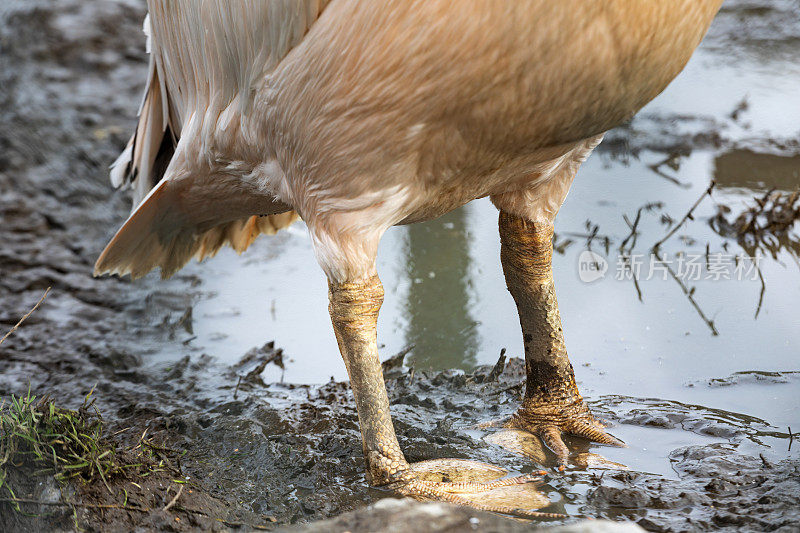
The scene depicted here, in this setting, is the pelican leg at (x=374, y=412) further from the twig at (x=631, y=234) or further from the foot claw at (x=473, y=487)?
the twig at (x=631, y=234)

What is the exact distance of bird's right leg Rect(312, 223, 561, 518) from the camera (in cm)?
269

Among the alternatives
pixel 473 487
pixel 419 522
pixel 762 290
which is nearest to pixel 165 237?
pixel 473 487

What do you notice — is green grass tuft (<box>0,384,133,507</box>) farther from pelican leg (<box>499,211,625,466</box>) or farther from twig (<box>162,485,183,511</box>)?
pelican leg (<box>499,211,625,466</box>)

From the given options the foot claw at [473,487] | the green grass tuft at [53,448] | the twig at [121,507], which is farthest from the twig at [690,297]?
the green grass tuft at [53,448]

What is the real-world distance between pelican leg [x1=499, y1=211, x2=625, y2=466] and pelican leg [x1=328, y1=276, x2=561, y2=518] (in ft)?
1.30

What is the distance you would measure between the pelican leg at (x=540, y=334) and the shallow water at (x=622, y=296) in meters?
0.22

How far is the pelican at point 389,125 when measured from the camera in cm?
213

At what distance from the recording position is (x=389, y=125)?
2324mm

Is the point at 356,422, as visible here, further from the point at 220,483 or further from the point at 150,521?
the point at 150,521

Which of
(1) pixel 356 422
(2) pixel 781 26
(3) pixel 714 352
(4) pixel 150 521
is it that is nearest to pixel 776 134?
(2) pixel 781 26

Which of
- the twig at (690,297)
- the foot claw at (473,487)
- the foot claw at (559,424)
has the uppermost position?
the twig at (690,297)

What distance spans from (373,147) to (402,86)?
0.22 meters

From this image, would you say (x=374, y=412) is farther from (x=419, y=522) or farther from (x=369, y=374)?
(x=419, y=522)

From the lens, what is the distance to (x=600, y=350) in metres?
3.76
